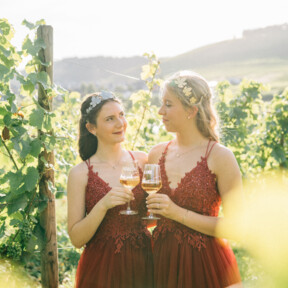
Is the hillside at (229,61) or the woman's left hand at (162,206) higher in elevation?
the hillside at (229,61)

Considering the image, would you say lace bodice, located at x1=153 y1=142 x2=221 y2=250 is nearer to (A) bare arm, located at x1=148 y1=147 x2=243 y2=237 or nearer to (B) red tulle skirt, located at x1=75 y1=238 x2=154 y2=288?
(A) bare arm, located at x1=148 y1=147 x2=243 y2=237

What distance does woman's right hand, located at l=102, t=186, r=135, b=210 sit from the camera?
8.22 feet

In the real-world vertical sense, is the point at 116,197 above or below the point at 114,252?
above

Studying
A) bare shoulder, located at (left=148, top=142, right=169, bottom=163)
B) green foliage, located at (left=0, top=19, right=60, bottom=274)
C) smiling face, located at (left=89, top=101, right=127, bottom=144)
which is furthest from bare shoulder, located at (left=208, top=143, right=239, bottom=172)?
green foliage, located at (left=0, top=19, right=60, bottom=274)

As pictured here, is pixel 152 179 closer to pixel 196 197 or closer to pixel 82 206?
pixel 196 197

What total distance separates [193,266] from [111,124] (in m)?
1.17

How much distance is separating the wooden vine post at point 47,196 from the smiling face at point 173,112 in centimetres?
96

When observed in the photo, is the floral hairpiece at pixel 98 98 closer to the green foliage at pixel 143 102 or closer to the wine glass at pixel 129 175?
the wine glass at pixel 129 175

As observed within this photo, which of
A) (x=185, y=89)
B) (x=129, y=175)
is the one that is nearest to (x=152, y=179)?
(x=129, y=175)

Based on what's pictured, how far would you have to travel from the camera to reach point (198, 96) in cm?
276

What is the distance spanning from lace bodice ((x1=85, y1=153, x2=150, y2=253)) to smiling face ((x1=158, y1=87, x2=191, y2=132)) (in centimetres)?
65

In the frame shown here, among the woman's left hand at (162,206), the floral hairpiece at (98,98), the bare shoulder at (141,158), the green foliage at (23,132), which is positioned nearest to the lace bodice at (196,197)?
the woman's left hand at (162,206)

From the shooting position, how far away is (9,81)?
2973 mm

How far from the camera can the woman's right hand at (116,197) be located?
251 centimetres
